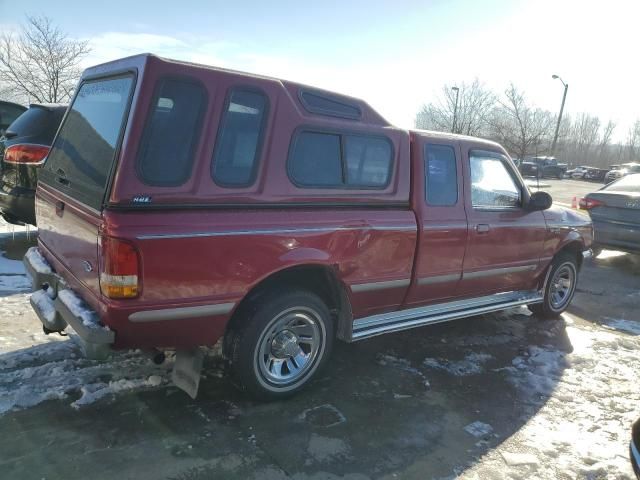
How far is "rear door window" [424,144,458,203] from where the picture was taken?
162 inches

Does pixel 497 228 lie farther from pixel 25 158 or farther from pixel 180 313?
pixel 25 158

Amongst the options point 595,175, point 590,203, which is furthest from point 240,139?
point 595,175

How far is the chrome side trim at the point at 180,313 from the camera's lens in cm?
273

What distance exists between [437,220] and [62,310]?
114 inches

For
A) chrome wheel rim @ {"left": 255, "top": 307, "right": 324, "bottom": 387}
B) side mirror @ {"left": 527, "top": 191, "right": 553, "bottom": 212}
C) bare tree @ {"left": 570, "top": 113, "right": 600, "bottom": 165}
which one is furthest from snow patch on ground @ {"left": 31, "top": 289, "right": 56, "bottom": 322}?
bare tree @ {"left": 570, "top": 113, "right": 600, "bottom": 165}

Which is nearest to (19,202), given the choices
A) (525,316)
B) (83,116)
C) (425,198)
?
(83,116)

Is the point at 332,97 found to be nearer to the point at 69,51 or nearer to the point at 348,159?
the point at 348,159

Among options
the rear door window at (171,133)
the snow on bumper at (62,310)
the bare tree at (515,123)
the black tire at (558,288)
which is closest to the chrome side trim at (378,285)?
the rear door window at (171,133)

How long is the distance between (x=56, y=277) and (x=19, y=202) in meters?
3.18

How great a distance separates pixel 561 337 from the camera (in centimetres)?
527

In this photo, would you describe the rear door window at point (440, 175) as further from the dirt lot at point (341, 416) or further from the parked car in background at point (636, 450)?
the parked car in background at point (636, 450)

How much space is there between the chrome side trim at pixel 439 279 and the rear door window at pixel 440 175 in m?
0.63

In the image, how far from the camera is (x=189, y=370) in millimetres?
3146

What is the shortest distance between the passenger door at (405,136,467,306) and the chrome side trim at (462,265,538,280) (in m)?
0.16
